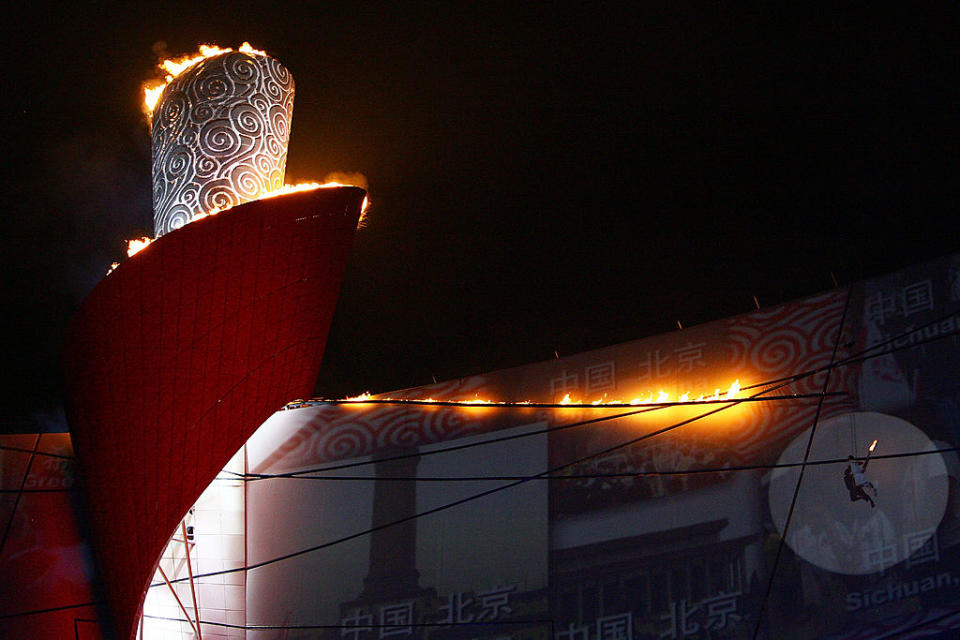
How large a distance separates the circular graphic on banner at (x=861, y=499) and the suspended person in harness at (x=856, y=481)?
0.6 inches

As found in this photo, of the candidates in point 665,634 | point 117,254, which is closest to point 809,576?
point 665,634

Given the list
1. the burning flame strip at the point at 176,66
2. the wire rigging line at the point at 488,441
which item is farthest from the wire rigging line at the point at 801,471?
the burning flame strip at the point at 176,66

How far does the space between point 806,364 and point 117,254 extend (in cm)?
767

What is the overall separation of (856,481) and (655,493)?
115 centimetres

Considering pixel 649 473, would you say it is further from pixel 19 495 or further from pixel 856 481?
pixel 19 495

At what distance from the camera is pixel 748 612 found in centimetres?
486

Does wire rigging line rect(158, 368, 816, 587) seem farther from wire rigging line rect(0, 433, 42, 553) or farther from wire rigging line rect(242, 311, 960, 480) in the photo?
wire rigging line rect(0, 433, 42, 553)

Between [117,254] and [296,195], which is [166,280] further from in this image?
[117,254]

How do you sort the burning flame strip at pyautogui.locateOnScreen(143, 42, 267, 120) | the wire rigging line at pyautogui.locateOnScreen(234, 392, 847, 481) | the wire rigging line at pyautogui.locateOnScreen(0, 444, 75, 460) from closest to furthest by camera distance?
the wire rigging line at pyautogui.locateOnScreen(234, 392, 847, 481) → the wire rigging line at pyautogui.locateOnScreen(0, 444, 75, 460) → the burning flame strip at pyautogui.locateOnScreen(143, 42, 267, 120)

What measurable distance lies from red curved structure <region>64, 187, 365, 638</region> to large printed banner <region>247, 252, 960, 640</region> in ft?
3.13

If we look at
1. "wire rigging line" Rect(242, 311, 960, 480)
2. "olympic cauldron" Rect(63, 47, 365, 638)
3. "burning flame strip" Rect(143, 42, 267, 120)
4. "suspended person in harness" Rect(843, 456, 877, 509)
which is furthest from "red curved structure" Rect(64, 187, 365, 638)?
"suspended person in harness" Rect(843, 456, 877, 509)

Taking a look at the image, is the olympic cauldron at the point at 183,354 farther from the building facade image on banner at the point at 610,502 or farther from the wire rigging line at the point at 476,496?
the wire rigging line at the point at 476,496

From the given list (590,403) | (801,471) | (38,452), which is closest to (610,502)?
(590,403)

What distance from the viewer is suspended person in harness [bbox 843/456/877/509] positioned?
4714 millimetres
